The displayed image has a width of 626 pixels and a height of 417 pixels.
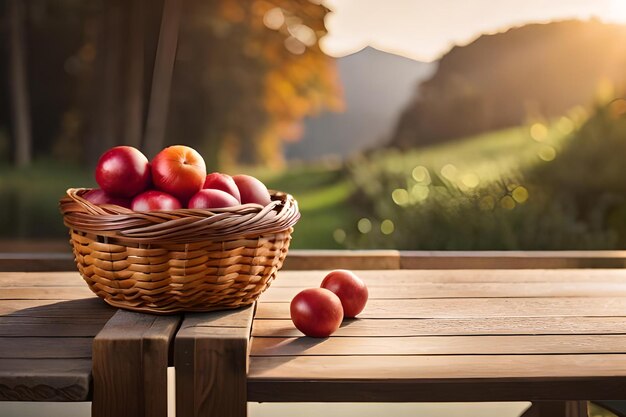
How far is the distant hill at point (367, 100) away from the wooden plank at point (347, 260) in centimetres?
359

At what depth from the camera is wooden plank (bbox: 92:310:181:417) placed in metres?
1.17

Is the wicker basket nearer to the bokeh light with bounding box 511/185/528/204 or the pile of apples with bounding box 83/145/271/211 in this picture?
the pile of apples with bounding box 83/145/271/211

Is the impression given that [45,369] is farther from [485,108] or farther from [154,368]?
[485,108]

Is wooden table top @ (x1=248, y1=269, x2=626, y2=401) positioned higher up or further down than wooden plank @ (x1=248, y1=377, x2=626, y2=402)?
higher up

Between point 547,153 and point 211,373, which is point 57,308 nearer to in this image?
point 211,373

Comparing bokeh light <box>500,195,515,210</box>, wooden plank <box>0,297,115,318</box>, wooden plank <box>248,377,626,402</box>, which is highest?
bokeh light <box>500,195,515,210</box>

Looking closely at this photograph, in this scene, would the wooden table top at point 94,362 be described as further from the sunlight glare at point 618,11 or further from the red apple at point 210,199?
the sunlight glare at point 618,11

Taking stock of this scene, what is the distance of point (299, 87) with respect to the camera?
19.1 feet

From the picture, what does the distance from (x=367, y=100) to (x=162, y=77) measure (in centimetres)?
160

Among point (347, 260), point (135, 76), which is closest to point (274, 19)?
point (135, 76)

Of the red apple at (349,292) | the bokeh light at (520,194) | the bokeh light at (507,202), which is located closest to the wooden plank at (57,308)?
the red apple at (349,292)

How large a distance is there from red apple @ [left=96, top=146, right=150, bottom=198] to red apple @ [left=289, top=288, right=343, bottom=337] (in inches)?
15.3

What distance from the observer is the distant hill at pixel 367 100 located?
5.67m

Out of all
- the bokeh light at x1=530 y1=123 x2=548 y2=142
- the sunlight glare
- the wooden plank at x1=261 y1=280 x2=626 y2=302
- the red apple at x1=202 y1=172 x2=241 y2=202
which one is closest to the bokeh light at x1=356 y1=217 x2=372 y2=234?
the bokeh light at x1=530 y1=123 x2=548 y2=142
